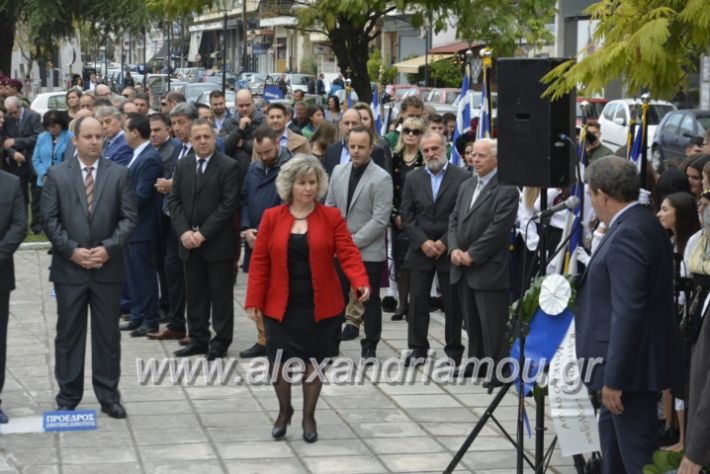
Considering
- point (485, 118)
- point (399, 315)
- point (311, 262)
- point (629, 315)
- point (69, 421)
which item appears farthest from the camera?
point (399, 315)

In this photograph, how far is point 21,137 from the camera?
19.7 metres

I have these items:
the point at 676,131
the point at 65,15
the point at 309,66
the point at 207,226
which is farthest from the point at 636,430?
the point at 309,66

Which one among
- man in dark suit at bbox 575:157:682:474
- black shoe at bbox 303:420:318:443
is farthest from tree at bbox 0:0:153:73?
man in dark suit at bbox 575:157:682:474

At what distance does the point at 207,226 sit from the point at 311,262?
269 centimetres

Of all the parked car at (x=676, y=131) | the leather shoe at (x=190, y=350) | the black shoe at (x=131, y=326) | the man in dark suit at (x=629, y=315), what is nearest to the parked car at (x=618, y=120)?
the parked car at (x=676, y=131)

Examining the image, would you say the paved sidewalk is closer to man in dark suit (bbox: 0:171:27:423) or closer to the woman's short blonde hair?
man in dark suit (bbox: 0:171:27:423)

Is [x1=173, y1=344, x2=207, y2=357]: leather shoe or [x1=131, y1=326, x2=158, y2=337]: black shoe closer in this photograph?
[x1=173, y1=344, x2=207, y2=357]: leather shoe

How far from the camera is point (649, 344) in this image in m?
6.48

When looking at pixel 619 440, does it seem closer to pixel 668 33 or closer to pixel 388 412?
pixel 668 33

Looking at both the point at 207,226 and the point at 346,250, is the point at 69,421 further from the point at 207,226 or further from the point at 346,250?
the point at 207,226

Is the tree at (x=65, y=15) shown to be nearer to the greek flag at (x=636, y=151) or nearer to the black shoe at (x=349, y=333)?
the black shoe at (x=349, y=333)

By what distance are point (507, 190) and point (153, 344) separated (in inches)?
151

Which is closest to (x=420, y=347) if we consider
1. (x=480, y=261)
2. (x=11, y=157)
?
(x=480, y=261)

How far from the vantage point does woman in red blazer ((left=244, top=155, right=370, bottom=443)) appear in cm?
862
